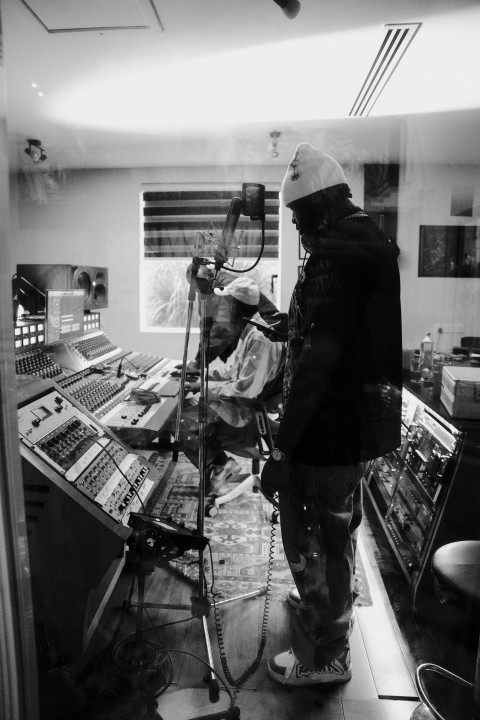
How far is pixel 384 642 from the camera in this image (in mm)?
1637

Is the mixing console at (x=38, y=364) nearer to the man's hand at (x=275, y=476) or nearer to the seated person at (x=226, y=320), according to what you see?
the seated person at (x=226, y=320)

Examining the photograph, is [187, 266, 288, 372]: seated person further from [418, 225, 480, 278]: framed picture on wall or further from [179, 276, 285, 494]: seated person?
[418, 225, 480, 278]: framed picture on wall

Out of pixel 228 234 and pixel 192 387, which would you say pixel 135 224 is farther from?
pixel 192 387

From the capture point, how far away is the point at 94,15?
1.67 metres

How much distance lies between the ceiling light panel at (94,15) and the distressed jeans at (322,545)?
1.62 meters

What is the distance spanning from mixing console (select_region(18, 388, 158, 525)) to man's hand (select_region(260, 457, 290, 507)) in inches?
16.6

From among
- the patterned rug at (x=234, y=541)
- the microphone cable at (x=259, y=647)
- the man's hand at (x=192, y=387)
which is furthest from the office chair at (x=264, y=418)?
the microphone cable at (x=259, y=647)

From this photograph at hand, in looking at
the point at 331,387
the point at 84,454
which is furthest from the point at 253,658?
the point at 331,387

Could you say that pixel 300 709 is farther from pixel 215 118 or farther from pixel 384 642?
pixel 215 118

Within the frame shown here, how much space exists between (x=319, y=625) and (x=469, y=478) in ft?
2.26

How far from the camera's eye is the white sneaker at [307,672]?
1.44 meters

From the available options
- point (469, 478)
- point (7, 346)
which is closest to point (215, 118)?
point (7, 346)

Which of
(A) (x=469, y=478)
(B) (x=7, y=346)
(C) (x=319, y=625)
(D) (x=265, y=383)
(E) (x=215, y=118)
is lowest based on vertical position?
(C) (x=319, y=625)

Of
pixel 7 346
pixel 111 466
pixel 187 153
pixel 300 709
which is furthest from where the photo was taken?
pixel 187 153
